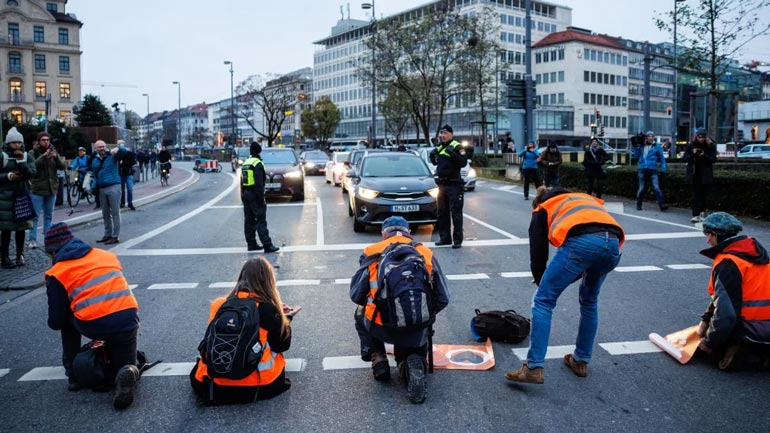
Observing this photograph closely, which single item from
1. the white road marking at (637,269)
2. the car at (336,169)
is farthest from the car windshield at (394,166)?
the car at (336,169)

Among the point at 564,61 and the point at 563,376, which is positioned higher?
the point at 564,61

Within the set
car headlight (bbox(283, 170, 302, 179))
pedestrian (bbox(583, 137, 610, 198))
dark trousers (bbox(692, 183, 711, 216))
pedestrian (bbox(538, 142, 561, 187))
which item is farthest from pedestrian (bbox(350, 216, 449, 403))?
car headlight (bbox(283, 170, 302, 179))

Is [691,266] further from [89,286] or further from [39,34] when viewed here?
[39,34]

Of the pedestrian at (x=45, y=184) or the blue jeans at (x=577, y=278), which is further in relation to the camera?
the pedestrian at (x=45, y=184)

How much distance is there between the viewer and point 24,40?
80.9 m

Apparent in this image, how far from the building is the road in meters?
78.6

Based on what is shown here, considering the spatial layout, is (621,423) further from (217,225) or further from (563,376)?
(217,225)

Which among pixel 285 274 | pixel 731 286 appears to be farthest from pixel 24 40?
pixel 731 286

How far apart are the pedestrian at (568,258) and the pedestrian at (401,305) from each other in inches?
27.5

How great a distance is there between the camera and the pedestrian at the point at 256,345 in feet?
13.6

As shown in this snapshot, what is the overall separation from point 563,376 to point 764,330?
4.84 ft

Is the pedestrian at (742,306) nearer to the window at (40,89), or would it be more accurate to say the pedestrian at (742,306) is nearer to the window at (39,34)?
the window at (40,89)

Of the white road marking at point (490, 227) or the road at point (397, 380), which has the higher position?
the white road marking at point (490, 227)

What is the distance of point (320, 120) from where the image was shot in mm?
111812
